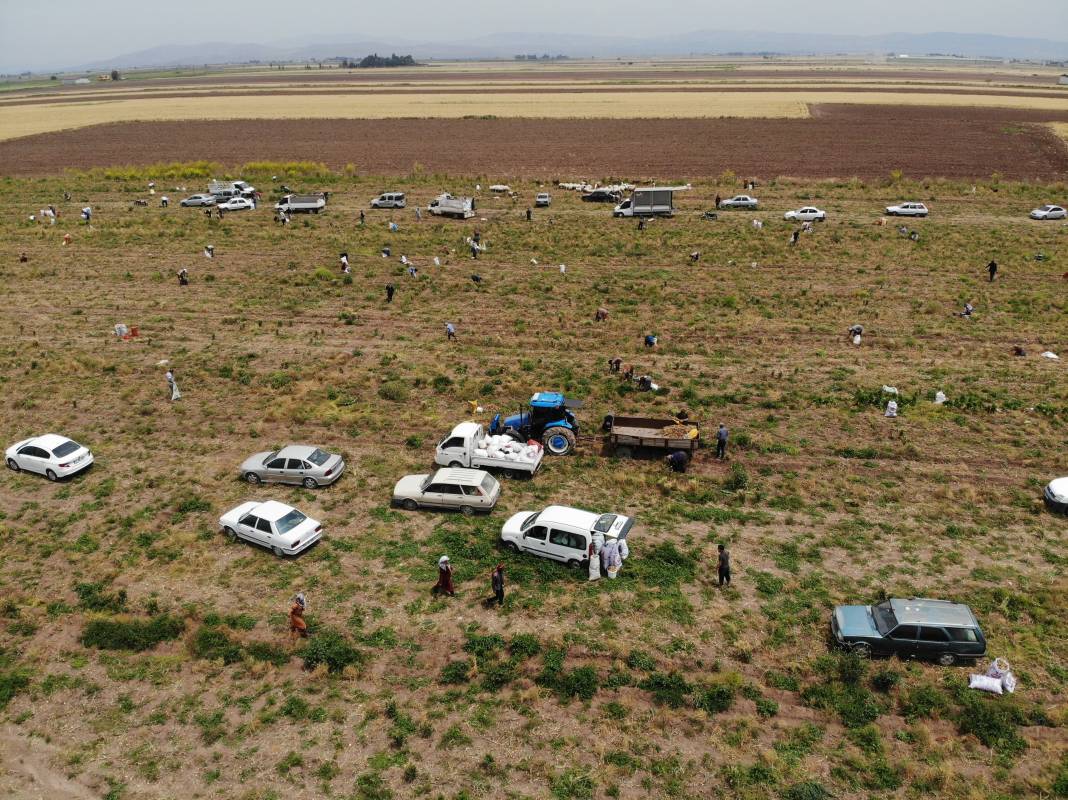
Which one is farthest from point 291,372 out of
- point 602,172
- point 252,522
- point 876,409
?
point 602,172

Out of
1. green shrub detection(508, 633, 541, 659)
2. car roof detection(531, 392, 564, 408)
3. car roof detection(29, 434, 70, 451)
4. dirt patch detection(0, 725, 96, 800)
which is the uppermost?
car roof detection(531, 392, 564, 408)

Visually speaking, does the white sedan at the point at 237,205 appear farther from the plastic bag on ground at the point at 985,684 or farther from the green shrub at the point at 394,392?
the plastic bag on ground at the point at 985,684

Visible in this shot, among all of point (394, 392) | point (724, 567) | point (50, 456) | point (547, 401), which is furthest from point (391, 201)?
point (724, 567)

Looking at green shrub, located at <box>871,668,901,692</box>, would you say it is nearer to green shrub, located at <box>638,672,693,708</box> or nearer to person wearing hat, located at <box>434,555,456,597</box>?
green shrub, located at <box>638,672,693,708</box>

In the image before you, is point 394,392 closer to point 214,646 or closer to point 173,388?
point 173,388

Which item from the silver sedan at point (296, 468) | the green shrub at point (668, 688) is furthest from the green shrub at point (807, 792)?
the silver sedan at point (296, 468)

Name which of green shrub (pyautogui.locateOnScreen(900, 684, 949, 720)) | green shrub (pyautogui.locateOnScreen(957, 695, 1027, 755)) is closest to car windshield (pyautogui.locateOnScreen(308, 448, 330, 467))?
green shrub (pyautogui.locateOnScreen(900, 684, 949, 720))
